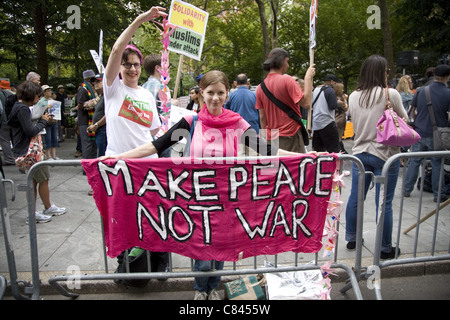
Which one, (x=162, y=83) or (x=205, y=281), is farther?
(x=162, y=83)

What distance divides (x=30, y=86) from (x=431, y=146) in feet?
20.1

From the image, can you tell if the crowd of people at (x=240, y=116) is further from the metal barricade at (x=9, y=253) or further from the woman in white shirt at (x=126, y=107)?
the metal barricade at (x=9, y=253)

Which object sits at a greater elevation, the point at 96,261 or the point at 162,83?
the point at 162,83

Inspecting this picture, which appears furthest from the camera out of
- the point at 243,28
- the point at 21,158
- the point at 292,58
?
the point at 243,28

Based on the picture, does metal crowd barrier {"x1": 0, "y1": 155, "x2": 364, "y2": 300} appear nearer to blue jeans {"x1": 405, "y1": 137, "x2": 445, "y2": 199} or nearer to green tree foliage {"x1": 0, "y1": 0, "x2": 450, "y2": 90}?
blue jeans {"x1": 405, "y1": 137, "x2": 445, "y2": 199}

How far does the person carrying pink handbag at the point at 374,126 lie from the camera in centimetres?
393

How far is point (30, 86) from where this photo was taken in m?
5.19

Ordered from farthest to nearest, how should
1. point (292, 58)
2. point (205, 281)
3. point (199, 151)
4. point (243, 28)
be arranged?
point (243, 28)
point (292, 58)
point (205, 281)
point (199, 151)

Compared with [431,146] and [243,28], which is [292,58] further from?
[431,146]

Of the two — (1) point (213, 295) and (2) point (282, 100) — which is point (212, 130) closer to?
(1) point (213, 295)

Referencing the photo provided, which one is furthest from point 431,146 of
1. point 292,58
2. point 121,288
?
point 292,58

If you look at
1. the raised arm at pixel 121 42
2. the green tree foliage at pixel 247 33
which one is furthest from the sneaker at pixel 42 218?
the green tree foliage at pixel 247 33
